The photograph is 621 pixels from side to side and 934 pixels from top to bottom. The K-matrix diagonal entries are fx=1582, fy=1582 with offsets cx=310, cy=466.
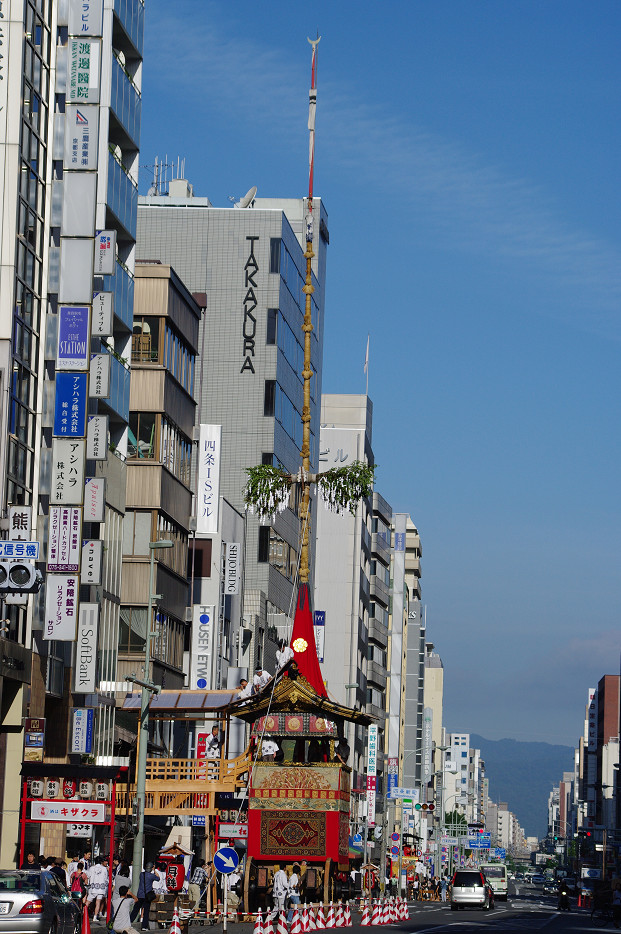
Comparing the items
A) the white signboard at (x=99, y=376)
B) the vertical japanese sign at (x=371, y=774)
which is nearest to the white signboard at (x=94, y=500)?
the white signboard at (x=99, y=376)

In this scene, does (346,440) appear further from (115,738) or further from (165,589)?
(115,738)

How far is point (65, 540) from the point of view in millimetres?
48750

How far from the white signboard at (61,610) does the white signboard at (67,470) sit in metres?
2.72

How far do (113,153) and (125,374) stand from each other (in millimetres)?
8388

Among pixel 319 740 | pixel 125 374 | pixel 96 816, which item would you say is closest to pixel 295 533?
pixel 125 374

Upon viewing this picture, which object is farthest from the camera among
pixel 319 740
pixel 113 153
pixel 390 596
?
pixel 390 596

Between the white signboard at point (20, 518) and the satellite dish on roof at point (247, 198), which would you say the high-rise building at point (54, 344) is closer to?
the white signboard at point (20, 518)

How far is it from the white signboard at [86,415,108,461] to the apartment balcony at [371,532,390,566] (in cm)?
8324

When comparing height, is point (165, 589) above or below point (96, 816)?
above

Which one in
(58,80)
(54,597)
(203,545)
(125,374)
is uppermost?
(58,80)

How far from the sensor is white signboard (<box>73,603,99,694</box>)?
51500 mm

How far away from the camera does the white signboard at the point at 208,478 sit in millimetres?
72625

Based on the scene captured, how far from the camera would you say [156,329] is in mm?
69562

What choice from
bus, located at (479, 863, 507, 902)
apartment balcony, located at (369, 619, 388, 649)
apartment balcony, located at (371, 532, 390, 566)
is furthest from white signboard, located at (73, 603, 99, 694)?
apartment balcony, located at (371, 532, 390, 566)
